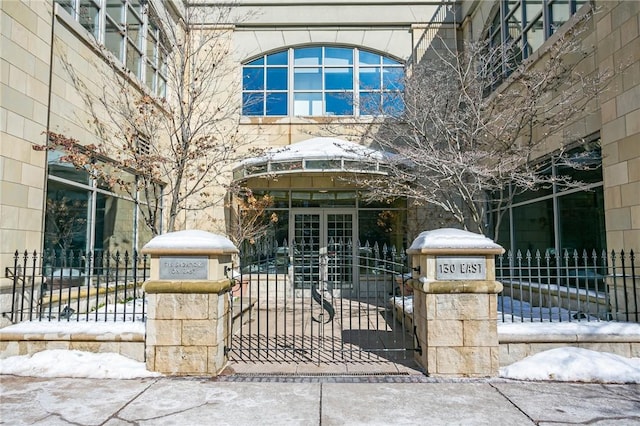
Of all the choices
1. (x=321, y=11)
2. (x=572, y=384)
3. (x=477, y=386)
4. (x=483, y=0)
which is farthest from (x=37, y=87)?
(x=483, y=0)

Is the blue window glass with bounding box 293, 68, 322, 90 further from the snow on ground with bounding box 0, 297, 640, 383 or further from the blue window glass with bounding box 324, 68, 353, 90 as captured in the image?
the snow on ground with bounding box 0, 297, 640, 383

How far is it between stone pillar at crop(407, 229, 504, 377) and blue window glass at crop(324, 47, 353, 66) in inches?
423

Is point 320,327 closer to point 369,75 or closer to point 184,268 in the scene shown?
point 184,268

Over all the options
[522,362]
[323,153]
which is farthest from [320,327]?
[323,153]

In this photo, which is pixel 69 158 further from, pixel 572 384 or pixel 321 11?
pixel 321 11

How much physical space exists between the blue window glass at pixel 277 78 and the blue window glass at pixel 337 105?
1.58m

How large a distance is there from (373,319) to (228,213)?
21.2 ft

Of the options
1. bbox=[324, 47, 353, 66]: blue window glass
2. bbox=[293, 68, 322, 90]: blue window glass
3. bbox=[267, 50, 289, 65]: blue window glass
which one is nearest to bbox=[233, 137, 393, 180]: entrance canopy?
bbox=[293, 68, 322, 90]: blue window glass

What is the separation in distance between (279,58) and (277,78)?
724mm

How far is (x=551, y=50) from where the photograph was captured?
8461mm

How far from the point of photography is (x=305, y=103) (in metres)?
14.6

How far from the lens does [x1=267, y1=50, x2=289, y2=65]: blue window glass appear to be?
48.4 ft

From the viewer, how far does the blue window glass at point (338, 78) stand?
1458 centimetres

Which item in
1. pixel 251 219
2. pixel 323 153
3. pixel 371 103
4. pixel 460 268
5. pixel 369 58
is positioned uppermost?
pixel 369 58
